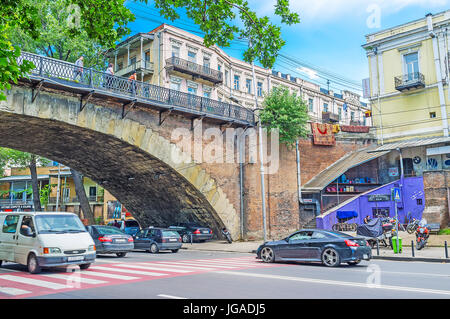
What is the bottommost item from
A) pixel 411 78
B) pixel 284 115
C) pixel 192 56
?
pixel 284 115

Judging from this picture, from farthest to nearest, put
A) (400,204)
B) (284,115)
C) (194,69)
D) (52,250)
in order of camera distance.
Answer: (194,69) → (400,204) → (284,115) → (52,250)

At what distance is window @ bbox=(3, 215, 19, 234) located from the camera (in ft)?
40.4

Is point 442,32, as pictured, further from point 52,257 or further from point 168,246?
point 52,257

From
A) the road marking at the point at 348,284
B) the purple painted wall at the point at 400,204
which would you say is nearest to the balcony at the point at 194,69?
the purple painted wall at the point at 400,204

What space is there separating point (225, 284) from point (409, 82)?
1187 inches

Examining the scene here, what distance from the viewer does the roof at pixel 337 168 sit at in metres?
30.5

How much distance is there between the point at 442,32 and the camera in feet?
105

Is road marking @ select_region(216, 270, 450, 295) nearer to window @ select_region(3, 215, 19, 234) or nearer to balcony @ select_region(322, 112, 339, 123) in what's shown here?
window @ select_region(3, 215, 19, 234)

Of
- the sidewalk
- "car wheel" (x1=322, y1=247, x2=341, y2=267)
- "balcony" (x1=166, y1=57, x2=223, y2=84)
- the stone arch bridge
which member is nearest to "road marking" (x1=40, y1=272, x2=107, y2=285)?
"car wheel" (x1=322, y1=247, x2=341, y2=267)

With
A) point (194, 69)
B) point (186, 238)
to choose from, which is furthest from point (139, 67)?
point (186, 238)

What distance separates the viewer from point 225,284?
28.9ft

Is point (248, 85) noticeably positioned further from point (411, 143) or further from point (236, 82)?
point (411, 143)

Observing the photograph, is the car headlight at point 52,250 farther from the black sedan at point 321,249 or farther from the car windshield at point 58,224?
the black sedan at point 321,249

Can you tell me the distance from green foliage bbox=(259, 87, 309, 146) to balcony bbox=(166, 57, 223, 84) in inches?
502
